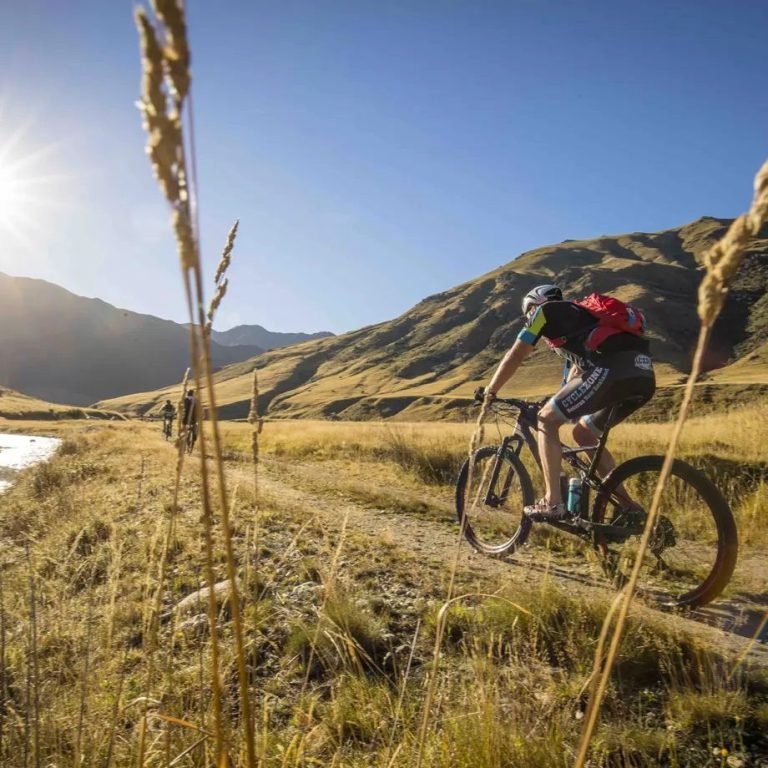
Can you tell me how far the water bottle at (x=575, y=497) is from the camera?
16.6 feet

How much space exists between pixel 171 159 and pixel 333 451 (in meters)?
16.6

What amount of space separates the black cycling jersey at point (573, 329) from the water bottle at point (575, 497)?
119 cm

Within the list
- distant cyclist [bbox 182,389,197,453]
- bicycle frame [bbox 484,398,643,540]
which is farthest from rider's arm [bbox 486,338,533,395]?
distant cyclist [bbox 182,389,197,453]

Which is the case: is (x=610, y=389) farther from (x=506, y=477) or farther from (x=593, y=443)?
(x=506, y=477)

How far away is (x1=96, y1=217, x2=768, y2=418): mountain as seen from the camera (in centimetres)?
11038

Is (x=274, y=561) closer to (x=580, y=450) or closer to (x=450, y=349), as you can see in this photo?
(x=580, y=450)

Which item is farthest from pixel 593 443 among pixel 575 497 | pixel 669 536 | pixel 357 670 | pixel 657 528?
pixel 357 670

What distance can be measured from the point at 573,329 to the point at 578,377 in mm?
497

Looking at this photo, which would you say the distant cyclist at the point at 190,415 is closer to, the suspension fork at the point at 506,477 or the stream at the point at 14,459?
the suspension fork at the point at 506,477

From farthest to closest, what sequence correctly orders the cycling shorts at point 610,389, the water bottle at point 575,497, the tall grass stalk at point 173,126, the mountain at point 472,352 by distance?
the mountain at point 472,352 → the water bottle at point 575,497 → the cycling shorts at point 610,389 → the tall grass stalk at point 173,126

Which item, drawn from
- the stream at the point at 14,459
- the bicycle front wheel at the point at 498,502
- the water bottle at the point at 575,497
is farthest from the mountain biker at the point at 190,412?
the stream at the point at 14,459

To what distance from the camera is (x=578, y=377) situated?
502 cm

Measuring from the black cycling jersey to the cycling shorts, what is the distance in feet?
0.22

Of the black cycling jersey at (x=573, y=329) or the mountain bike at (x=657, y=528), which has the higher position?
the black cycling jersey at (x=573, y=329)
